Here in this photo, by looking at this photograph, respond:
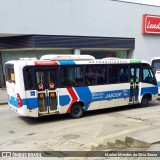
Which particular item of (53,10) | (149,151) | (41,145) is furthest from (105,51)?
(149,151)

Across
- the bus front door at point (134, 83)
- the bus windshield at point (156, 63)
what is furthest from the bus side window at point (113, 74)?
the bus windshield at point (156, 63)

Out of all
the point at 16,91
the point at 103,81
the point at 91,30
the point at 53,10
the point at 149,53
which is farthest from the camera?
the point at 149,53

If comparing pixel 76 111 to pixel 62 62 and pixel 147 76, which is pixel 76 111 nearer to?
pixel 62 62

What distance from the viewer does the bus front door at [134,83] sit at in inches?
484

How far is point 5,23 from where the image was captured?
17484mm

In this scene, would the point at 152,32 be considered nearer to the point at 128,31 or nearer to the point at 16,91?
the point at 128,31

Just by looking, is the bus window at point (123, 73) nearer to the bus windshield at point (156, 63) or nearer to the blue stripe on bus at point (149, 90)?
the blue stripe on bus at point (149, 90)

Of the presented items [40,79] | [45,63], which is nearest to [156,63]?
[45,63]

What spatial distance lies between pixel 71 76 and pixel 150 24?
16.1m

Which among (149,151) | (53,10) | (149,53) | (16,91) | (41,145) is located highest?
(53,10)

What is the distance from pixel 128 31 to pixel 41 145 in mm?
17925

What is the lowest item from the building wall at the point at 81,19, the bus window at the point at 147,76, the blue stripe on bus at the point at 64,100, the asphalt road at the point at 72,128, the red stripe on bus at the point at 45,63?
the asphalt road at the point at 72,128

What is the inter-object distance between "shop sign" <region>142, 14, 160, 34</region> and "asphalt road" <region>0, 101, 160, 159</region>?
44.0ft

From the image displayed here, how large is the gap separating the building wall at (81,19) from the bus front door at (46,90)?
9011 millimetres
